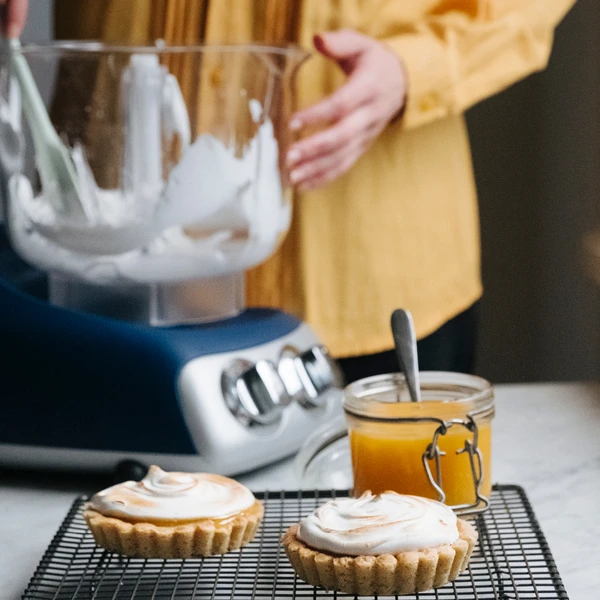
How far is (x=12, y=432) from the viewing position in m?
0.89

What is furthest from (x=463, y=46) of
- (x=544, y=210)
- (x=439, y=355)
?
(x=544, y=210)

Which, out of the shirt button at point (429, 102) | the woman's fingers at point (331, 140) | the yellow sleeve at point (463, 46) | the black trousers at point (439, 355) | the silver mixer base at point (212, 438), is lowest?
the black trousers at point (439, 355)

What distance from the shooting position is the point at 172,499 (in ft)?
2.19

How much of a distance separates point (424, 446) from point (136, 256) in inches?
12.1

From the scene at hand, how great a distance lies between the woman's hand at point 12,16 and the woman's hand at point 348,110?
283 mm

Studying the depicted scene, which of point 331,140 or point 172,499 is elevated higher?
point 331,140

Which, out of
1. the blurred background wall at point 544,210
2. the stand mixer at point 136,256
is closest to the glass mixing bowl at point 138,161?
the stand mixer at point 136,256

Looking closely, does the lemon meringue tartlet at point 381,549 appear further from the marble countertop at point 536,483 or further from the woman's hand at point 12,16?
the woman's hand at point 12,16

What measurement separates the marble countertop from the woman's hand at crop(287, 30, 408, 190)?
0.32 metres

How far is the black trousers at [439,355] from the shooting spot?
125 cm

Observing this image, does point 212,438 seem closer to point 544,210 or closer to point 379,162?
point 379,162

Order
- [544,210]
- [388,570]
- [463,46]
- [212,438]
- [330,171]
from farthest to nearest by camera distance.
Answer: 1. [544,210]
2. [463,46]
3. [330,171]
4. [212,438]
5. [388,570]

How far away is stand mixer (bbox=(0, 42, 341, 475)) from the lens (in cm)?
85

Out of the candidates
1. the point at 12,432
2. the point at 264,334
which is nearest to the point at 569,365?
the point at 264,334
